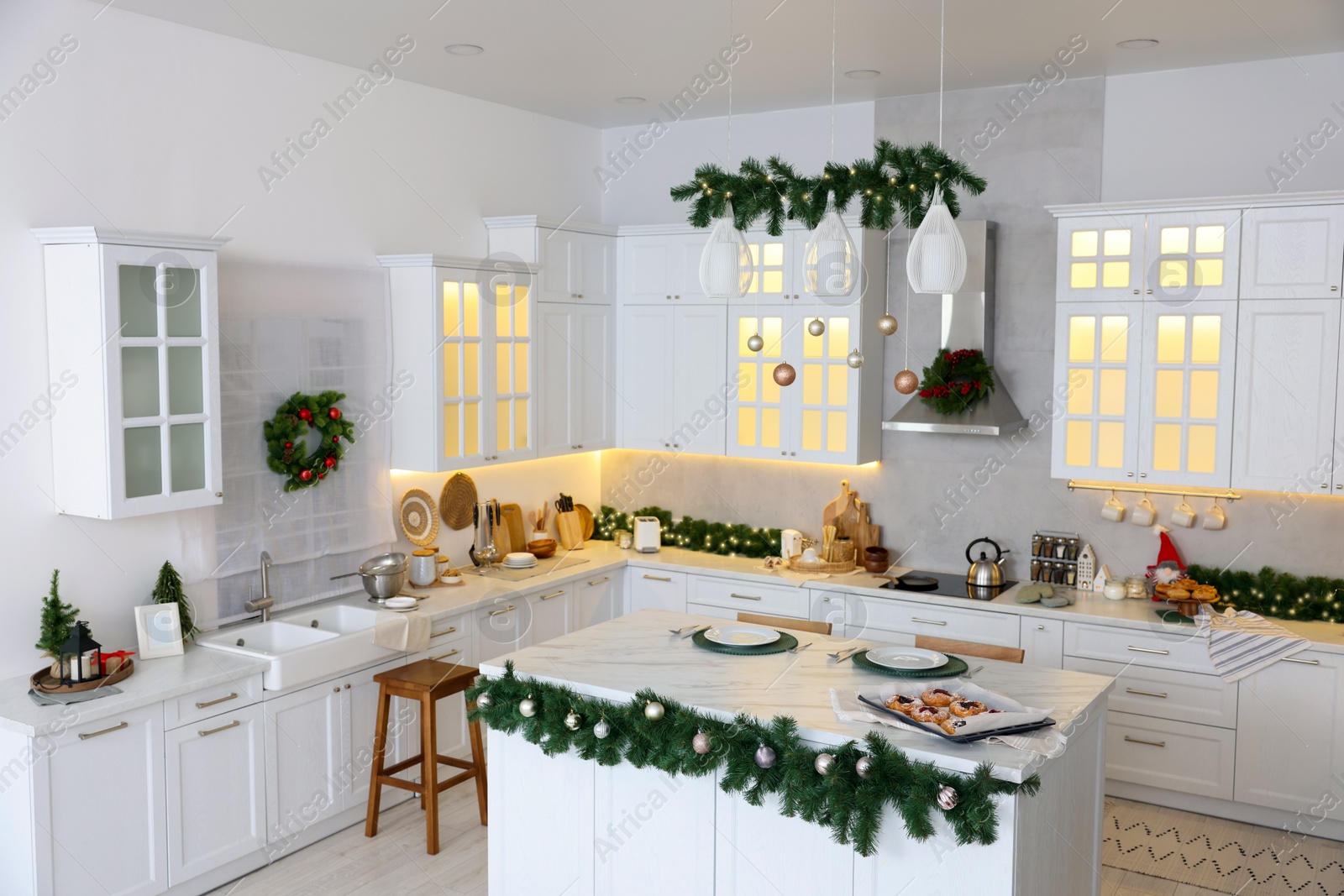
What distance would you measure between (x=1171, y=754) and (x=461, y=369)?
146 inches

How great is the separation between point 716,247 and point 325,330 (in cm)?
231

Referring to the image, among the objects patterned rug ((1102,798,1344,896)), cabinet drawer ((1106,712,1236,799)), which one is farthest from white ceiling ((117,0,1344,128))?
patterned rug ((1102,798,1344,896))

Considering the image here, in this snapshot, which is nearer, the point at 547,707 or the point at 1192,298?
the point at 547,707

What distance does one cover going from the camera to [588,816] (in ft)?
10.9

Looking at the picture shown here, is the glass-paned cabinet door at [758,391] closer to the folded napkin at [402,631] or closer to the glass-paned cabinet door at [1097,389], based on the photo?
the glass-paned cabinet door at [1097,389]

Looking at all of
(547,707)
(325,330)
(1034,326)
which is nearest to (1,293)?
(325,330)

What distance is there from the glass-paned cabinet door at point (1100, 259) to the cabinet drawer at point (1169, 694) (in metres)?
1.67

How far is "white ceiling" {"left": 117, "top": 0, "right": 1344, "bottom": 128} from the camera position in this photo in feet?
13.1

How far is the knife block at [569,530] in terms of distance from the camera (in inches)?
246

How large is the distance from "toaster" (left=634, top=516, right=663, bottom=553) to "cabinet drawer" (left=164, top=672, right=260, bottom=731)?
2582 millimetres

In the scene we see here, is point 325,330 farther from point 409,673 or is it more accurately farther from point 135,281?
point 409,673

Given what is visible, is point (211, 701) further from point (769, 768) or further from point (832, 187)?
point (832, 187)

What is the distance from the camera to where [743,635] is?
3781 millimetres

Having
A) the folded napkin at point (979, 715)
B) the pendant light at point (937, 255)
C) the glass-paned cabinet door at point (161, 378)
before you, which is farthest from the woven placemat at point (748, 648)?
the glass-paned cabinet door at point (161, 378)
